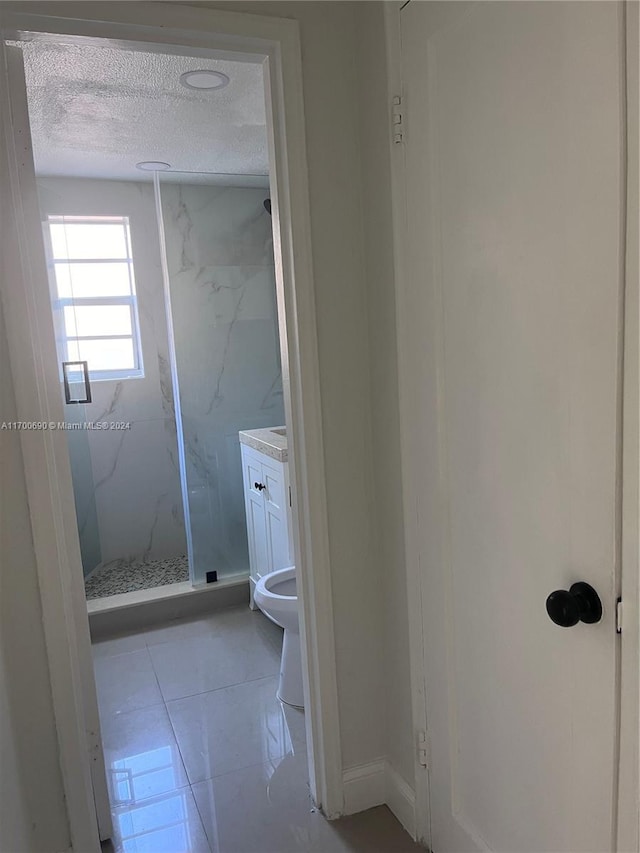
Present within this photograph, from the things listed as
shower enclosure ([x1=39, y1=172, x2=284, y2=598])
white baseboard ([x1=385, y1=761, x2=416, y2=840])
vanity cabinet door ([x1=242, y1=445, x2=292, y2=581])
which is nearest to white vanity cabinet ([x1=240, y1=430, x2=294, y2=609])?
vanity cabinet door ([x1=242, y1=445, x2=292, y2=581])

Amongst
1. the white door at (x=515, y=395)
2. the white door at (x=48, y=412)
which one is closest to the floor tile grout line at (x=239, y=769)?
the white door at (x=48, y=412)

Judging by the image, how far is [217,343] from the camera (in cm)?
341

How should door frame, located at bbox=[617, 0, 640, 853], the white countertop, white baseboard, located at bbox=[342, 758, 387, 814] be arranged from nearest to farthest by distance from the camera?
1. door frame, located at bbox=[617, 0, 640, 853]
2. white baseboard, located at bbox=[342, 758, 387, 814]
3. the white countertop

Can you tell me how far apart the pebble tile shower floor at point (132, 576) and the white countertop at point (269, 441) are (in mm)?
980

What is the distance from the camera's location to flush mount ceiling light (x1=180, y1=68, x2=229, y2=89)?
205 cm

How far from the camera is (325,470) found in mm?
1716

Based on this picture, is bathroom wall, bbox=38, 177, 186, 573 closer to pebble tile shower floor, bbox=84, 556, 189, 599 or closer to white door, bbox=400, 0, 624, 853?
pebble tile shower floor, bbox=84, 556, 189, 599

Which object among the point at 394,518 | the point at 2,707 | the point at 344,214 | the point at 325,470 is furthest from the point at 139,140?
the point at 2,707

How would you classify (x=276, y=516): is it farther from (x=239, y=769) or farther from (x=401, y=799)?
(x=401, y=799)

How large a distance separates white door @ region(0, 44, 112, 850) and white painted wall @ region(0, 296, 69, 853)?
26 millimetres

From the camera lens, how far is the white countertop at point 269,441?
8.90 ft

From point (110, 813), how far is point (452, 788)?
1.04 metres

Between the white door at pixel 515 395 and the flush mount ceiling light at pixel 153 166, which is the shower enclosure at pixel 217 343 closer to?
the flush mount ceiling light at pixel 153 166

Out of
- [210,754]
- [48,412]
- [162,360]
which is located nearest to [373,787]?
[210,754]
